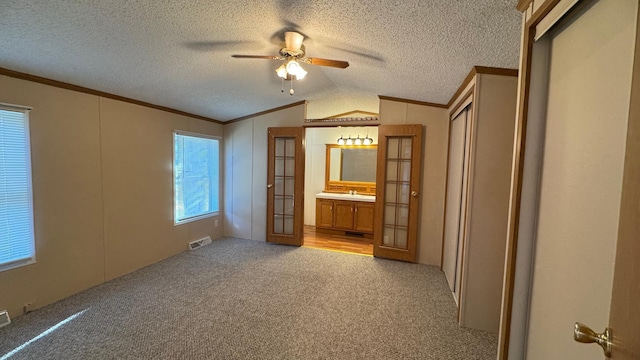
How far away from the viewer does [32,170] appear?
2457 millimetres

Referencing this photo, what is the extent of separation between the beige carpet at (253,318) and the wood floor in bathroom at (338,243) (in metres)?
0.89

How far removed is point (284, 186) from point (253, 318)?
2.59 m

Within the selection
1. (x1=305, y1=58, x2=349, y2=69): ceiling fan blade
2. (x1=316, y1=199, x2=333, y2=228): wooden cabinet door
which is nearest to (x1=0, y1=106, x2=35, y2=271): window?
(x1=305, y1=58, x2=349, y2=69): ceiling fan blade

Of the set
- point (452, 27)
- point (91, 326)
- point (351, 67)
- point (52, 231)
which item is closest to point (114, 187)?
point (52, 231)

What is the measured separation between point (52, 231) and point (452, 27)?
4.02 metres

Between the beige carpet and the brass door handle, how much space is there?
1.57 metres

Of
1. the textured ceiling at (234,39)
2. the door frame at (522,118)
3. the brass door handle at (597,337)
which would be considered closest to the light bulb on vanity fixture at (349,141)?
the textured ceiling at (234,39)

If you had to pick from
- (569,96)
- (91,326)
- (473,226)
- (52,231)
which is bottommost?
(91,326)

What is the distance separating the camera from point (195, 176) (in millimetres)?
4492

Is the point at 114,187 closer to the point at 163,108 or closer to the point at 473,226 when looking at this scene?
the point at 163,108

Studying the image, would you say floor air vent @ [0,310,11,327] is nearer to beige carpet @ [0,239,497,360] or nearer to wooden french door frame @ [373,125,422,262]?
beige carpet @ [0,239,497,360]

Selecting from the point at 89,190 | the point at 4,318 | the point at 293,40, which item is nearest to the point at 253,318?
the point at 4,318

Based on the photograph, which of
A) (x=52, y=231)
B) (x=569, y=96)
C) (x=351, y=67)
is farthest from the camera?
(x=351, y=67)

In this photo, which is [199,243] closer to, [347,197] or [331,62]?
[347,197]
